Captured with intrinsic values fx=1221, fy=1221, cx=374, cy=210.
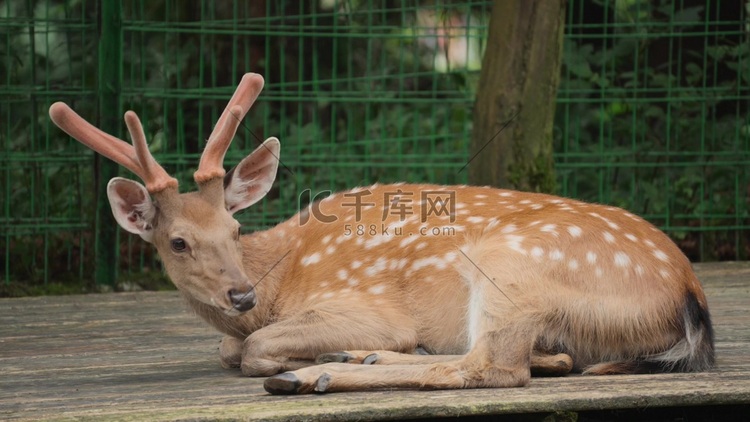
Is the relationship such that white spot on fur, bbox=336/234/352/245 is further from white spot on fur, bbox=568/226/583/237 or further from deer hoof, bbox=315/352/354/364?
white spot on fur, bbox=568/226/583/237

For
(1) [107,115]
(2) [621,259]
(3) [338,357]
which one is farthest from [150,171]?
(1) [107,115]

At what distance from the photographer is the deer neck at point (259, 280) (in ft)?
16.0

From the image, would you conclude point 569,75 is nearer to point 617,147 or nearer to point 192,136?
point 617,147

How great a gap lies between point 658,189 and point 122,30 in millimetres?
3710

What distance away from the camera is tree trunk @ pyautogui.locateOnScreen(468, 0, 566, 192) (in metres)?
6.91

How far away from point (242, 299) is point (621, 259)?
142 centimetres

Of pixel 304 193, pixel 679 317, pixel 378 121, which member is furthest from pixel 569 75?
pixel 679 317

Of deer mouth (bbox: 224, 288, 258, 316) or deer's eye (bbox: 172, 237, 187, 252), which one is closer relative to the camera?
deer mouth (bbox: 224, 288, 258, 316)

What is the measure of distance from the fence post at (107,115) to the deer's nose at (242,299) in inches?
119

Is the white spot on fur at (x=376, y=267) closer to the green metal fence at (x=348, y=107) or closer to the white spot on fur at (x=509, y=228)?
the white spot on fur at (x=509, y=228)

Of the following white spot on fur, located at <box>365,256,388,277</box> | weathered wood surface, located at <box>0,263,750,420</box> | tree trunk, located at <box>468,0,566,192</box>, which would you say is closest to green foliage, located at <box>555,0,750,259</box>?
tree trunk, located at <box>468,0,566,192</box>

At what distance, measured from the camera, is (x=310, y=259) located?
16.9ft

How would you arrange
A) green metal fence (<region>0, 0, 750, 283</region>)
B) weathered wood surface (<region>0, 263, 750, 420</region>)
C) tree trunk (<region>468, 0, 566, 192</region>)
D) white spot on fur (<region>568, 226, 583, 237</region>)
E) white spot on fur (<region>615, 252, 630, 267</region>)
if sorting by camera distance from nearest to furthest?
1. weathered wood surface (<region>0, 263, 750, 420</region>)
2. white spot on fur (<region>615, 252, 630, 267</region>)
3. white spot on fur (<region>568, 226, 583, 237</region>)
4. tree trunk (<region>468, 0, 566, 192</region>)
5. green metal fence (<region>0, 0, 750, 283</region>)

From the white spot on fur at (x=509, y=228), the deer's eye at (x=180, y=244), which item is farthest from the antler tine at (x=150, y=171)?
the white spot on fur at (x=509, y=228)
